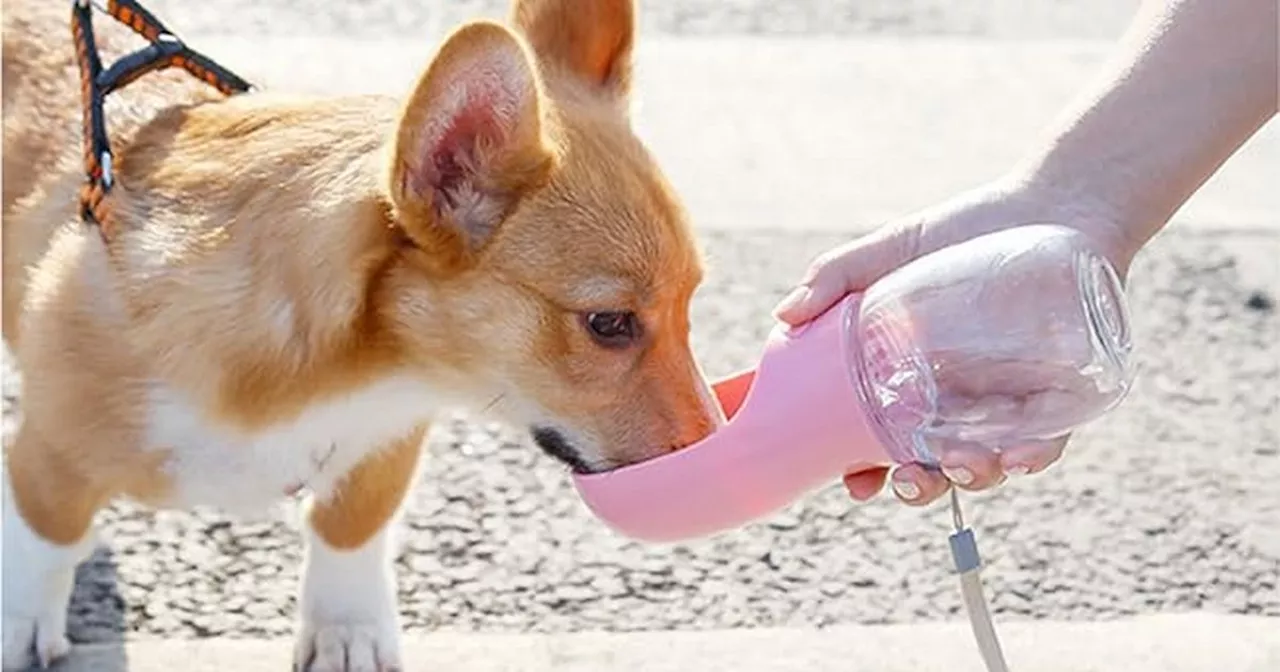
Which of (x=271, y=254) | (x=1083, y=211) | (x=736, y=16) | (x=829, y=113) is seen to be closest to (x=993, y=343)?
(x=1083, y=211)

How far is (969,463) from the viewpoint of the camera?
269cm

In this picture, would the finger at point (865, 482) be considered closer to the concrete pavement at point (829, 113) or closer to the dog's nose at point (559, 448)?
the dog's nose at point (559, 448)

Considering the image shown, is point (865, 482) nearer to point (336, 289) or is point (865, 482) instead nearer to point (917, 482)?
point (917, 482)

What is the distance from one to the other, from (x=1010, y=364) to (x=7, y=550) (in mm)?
1693

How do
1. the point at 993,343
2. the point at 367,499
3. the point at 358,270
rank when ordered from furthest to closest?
the point at 367,499 < the point at 358,270 < the point at 993,343

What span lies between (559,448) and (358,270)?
1.20ft

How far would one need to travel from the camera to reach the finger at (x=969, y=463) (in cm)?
269

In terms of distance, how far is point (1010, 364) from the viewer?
2639mm

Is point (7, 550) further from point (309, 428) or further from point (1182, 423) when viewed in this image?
point (1182, 423)

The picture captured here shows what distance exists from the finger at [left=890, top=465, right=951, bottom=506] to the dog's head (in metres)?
0.35

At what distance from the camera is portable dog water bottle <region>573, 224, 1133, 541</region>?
2609mm

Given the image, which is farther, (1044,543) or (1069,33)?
(1069,33)

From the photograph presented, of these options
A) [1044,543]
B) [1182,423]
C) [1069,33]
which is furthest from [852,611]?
[1069,33]

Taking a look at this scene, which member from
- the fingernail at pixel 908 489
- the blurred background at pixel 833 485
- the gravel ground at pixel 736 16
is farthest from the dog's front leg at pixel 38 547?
the gravel ground at pixel 736 16
